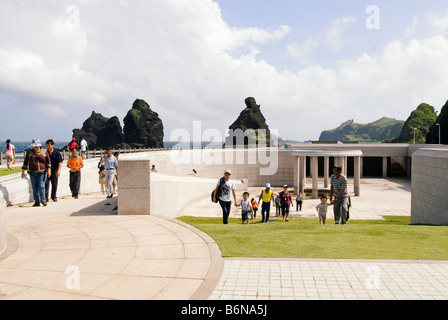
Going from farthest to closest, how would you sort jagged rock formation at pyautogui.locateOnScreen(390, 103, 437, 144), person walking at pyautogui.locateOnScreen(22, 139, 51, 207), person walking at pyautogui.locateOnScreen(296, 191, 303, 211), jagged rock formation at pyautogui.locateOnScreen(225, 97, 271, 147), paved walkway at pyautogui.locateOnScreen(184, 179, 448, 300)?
1. jagged rock formation at pyautogui.locateOnScreen(225, 97, 271, 147)
2. jagged rock formation at pyautogui.locateOnScreen(390, 103, 437, 144)
3. person walking at pyautogui.locateOnScreen(296, 191, 303, 211)
4. person walking at pyautogui.locateOnScreen(22, 139, 51, 207)
5. paved walkway at pyautogui.locateOnScreen(184, 179, 448, 300)

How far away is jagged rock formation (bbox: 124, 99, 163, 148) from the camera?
138m

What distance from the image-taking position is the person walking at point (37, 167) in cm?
1084

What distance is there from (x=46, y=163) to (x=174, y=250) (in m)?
6.73

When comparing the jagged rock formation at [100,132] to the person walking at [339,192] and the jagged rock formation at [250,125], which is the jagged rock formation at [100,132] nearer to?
the jagged rock formation at [250,125]

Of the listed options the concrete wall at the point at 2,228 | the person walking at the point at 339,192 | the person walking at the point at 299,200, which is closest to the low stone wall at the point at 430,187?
the person walking at the point at 339,192

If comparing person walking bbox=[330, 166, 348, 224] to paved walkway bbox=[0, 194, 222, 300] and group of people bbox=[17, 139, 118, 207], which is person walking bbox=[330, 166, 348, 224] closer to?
paved walkway bbox=[0, 194, 222, 300]

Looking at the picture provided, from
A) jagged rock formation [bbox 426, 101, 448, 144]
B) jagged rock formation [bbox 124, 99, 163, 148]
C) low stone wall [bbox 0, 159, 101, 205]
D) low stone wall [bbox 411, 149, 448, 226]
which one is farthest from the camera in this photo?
jagged rock formation [bbox 124, 99, 163, 148]

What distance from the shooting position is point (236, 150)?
35438 millimetres

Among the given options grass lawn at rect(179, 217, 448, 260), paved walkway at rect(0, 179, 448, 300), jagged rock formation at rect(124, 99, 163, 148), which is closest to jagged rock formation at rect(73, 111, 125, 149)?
jagged rock formation at rect(124, 99, 163, 148)

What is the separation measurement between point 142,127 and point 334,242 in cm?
13776

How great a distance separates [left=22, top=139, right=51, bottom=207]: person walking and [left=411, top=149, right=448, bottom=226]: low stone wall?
1435 centimetres

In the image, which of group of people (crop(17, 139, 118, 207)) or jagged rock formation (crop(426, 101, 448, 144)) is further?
jagged rock formation (crop(426, 101, 448, 144))
